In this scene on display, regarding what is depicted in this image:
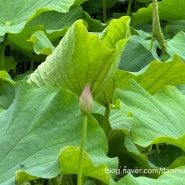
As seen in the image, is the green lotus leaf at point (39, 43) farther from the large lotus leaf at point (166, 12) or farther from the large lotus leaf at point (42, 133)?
the large lotus leaf at point (166, 12)

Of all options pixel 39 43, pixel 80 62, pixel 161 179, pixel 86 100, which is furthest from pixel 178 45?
pixel 86 100

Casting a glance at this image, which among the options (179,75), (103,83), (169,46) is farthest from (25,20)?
(103,83)

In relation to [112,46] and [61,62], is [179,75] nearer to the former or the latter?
[112,46]

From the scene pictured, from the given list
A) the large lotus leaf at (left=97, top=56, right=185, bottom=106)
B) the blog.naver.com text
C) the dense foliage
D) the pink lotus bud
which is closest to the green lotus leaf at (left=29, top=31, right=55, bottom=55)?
the dense foliage

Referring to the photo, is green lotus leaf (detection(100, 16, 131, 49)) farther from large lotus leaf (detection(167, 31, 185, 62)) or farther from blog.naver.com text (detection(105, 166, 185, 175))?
large lotus leaf (detection(167, 31, 185, 62))

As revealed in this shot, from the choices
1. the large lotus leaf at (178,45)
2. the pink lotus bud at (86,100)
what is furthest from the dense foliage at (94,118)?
the large lotus leaf at (178,45)

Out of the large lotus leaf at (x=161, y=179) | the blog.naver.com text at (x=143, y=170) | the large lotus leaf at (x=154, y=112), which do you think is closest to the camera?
the large lotus leaf at (x=161, y=179)
